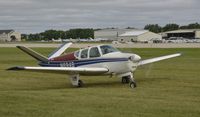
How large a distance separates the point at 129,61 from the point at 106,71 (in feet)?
3.90

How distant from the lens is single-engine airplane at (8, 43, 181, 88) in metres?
19.3

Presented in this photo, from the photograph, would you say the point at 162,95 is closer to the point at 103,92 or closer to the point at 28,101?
the point at 103,92

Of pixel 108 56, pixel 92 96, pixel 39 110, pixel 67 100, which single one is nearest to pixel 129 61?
pixel 108 56

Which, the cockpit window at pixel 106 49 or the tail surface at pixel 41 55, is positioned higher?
the cockpit window at pixel 106 49

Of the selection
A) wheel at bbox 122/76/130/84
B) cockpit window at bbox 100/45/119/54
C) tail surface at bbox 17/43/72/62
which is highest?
cockpit window at bbox 100/45/119/54

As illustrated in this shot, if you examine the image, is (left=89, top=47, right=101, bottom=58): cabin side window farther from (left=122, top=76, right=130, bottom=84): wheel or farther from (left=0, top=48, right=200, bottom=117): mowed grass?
(left=0, top=48, right=200, bottom=117): mowed grass

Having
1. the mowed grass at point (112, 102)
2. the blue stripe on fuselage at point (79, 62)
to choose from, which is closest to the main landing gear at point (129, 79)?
the mowed grass at point (112, 102)

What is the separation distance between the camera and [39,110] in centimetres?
1262

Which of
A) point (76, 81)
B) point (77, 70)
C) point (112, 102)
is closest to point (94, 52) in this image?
point (77, 70)

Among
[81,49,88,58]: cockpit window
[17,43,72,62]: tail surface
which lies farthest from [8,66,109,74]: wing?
[17,43,72,62]: tail surface

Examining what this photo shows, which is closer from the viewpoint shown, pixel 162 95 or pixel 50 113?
pixel 50 113

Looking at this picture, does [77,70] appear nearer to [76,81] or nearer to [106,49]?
[76,81]

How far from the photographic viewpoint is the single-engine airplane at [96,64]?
19281 millimetres

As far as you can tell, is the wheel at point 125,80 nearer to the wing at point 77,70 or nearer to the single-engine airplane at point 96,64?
the single-engine airplane at point 96,64
